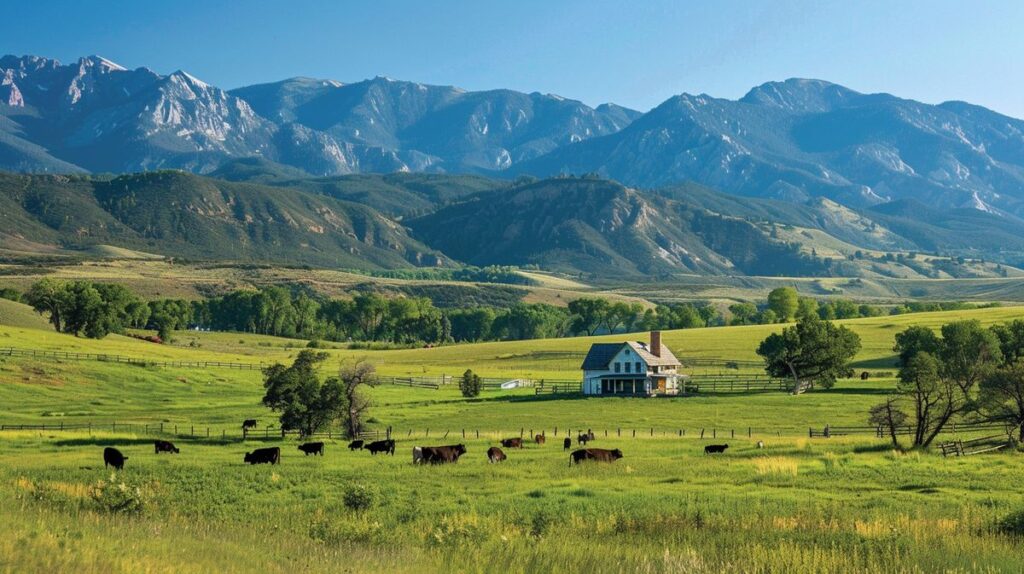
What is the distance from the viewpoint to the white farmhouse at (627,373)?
100500 millimetres

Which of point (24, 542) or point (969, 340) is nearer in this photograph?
point (24, 542)

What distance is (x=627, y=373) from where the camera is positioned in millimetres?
101125

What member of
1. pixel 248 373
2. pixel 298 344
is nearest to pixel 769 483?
pixel 248 373

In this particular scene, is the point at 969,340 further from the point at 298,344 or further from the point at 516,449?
the point at 298,344

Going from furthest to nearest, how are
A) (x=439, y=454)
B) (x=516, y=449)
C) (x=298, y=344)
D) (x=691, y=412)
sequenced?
(x=298, y=344) < (x=691, y=412) < (x=516, y=449) < (x=439, y=454)

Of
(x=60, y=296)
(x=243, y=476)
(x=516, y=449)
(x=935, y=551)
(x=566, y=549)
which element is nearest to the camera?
(x=566, y=549)

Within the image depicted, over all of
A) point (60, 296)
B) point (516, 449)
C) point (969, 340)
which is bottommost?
point (516, 449)

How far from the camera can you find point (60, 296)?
13225 centimetres

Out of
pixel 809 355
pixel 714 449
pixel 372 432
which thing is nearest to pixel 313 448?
pixel 372 432

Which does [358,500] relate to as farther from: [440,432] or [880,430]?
[880,430]

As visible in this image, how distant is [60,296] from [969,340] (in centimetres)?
11987

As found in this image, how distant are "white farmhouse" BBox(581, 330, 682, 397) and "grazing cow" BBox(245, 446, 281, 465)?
60.3 m

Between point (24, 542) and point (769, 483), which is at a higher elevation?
point (24, 542)

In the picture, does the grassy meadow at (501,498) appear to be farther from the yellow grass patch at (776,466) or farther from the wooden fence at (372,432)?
the wooden fence at (372,432)
